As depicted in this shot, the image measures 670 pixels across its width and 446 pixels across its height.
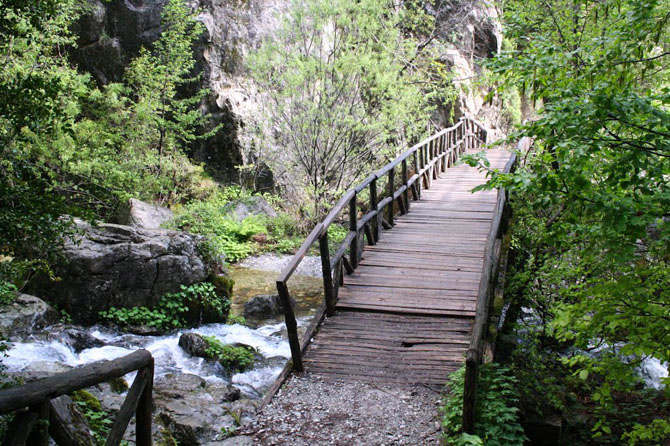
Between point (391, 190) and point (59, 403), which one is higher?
point (391, 190)

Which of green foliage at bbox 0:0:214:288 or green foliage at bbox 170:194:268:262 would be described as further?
green foliage at bbox 170:194:268:262

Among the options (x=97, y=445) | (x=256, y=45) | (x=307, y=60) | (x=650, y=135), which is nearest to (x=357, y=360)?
(x=97, y=445)

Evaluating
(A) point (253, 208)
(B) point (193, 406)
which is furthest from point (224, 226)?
(B) point (193, 406)

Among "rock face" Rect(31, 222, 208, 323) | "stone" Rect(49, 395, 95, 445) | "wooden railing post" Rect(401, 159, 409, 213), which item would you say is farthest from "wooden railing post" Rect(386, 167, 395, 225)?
"stone" Rect(49, 395, 95, 445)

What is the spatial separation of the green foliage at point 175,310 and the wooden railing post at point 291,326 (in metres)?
4.01

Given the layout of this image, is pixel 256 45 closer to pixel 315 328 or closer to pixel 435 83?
pixel 435 83

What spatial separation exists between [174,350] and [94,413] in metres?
3.17

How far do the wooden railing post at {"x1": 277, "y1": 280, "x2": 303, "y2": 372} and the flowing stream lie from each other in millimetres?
1819

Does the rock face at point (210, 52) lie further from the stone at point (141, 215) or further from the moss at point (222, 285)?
the moss at point (222, 285)

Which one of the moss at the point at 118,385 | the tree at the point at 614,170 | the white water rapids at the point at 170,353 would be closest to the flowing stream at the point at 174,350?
the white water rapids at the point at 170,353

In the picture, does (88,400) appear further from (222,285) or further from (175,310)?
(222,285)

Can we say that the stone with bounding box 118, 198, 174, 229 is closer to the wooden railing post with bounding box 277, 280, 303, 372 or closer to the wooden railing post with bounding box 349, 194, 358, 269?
the wooden railing post with bounding box 349, 194, 358, 269

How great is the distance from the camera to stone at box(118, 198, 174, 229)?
37.7ft

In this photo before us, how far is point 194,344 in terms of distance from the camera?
7816 mm
